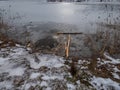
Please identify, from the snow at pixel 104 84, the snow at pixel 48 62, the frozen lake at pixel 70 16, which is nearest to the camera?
the snow at pixel 104 84

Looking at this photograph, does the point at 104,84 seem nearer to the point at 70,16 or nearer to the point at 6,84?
the point at 6,84

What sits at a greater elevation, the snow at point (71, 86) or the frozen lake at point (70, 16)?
the frozen lake at point (70, 16)

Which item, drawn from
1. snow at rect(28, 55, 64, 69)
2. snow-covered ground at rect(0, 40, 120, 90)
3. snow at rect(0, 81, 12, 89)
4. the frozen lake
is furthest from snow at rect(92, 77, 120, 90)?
the frozen lake

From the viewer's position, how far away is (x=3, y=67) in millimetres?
4070

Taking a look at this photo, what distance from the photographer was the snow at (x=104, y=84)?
346 centimetres

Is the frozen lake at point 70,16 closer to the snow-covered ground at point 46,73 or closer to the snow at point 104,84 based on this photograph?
the snow-covered ground at point 46,73

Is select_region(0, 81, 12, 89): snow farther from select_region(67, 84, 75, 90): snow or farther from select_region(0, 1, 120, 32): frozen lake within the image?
select_region(0, 1, 120, 32): frozen lake

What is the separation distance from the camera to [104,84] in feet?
11.7

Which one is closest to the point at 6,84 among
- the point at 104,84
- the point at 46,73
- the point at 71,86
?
the point at 46,73

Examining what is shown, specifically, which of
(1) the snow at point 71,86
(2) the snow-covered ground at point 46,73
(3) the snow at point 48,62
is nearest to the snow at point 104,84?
(2) the snow-covered ground at point 46,73

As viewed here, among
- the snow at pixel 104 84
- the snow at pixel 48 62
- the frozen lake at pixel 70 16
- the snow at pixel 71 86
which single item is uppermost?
the frozen lake at pixel 70 16

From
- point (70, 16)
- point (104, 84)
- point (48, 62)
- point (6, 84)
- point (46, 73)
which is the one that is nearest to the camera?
point (6, 84)

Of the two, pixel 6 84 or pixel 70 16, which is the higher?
pixel 70 16

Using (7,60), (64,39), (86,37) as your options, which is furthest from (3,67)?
(86,37)
